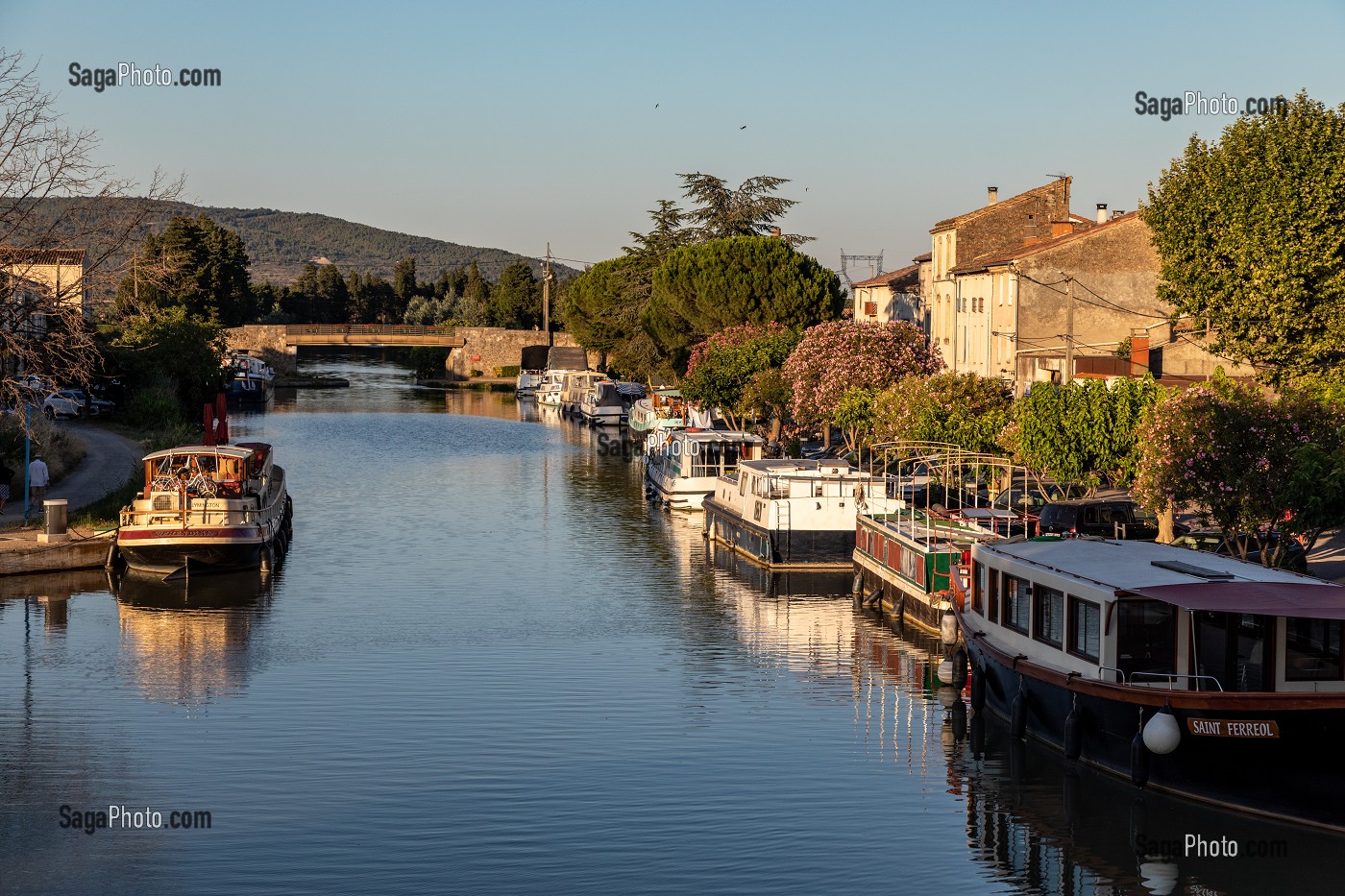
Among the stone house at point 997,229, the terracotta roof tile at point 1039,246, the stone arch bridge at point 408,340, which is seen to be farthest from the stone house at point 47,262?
the stone arch bridge at point 408,340

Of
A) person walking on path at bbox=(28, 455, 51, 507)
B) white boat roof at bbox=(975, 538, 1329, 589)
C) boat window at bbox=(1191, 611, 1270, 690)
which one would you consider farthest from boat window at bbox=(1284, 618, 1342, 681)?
person walking on path at bbox=(28, 455, 51, 507)

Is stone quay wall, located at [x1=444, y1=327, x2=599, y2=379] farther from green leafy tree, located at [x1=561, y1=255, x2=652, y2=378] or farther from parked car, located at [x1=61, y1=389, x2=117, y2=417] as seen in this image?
parked car, located at [x1=61, y1=389, x2=117, y2=417]

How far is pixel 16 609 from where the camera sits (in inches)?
1549

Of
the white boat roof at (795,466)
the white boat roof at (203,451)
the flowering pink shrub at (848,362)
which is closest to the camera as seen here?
the white boat roof at (203,451)

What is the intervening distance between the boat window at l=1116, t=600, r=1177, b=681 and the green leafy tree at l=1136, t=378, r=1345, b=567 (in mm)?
9661

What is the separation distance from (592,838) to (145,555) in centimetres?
2416

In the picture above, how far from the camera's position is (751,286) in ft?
313

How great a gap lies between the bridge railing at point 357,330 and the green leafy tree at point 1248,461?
464ft

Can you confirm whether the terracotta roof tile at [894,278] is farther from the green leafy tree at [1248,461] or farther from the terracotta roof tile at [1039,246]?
the green leafy tree at [1248,461]

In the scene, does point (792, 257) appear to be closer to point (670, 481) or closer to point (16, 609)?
point (670, 481)

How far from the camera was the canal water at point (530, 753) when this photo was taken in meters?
21.9

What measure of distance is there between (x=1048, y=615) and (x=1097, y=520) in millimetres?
15856

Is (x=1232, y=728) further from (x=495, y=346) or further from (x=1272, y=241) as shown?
(x=495, y=346)

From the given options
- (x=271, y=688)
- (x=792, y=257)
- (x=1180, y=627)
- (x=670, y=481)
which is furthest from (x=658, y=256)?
(x=1180, y=627)
